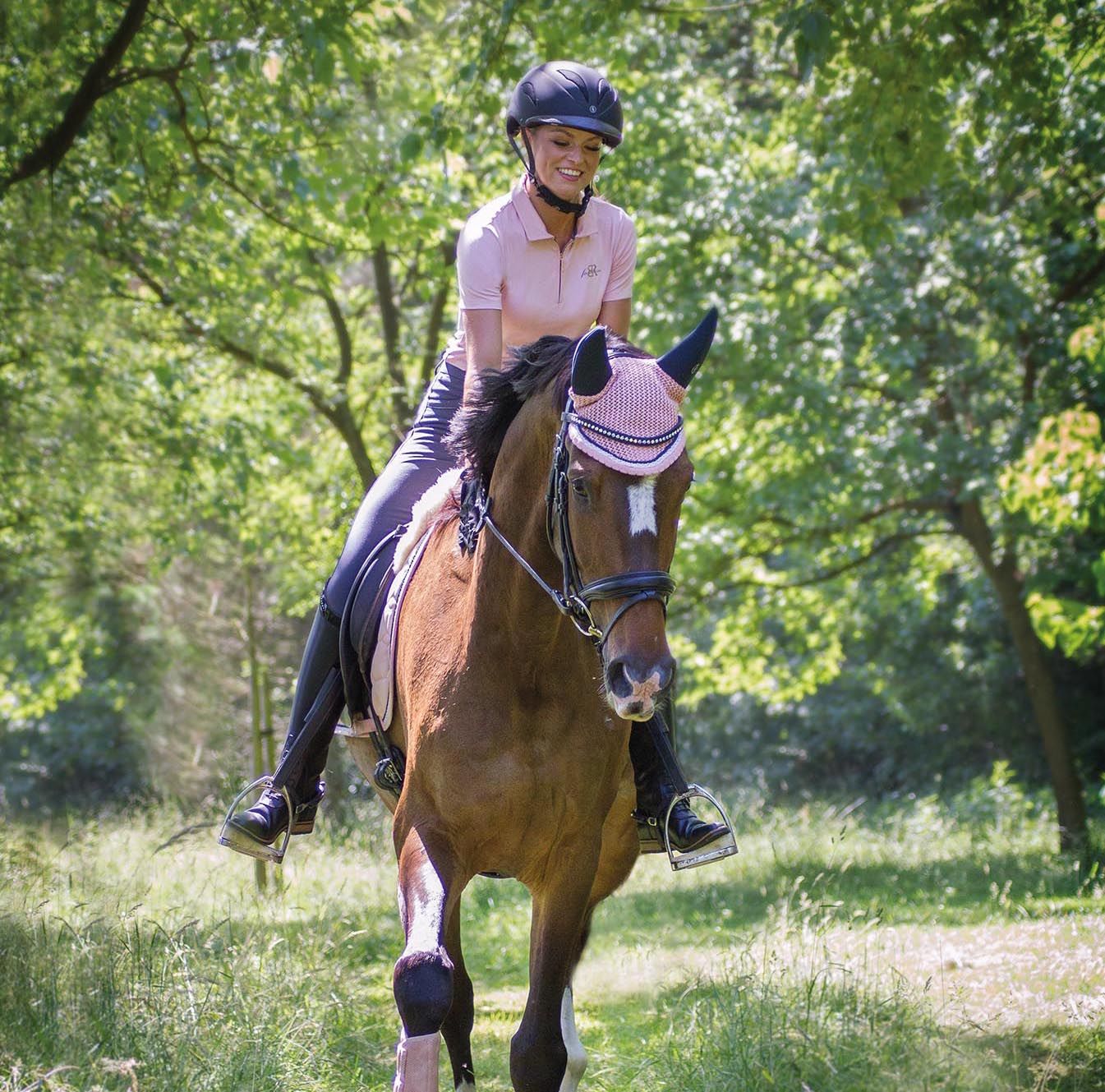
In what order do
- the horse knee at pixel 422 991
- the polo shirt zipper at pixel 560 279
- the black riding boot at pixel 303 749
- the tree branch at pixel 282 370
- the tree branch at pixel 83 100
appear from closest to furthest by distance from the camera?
the horse knee at pixel 422 991
the polo shirt zipper at pixel 560 279
the black riding boot at pixel 303 749
the tree branch at pixel 83 100
the tree branch at pixel 282 370

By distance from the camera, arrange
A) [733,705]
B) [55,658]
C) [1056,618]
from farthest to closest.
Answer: [733,705]
[55,658]
[1056,618]

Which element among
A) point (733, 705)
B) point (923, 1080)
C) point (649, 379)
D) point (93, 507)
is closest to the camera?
point (649, 379)

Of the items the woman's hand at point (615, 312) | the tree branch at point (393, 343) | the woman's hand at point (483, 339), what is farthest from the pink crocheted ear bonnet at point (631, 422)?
the tree branch at point (393, 343)

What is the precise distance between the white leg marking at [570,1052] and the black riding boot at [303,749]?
1.29m

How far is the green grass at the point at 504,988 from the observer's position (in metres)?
4.95

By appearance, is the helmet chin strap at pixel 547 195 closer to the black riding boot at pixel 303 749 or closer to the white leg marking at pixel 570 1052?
the black riding boot at pixel 303 749

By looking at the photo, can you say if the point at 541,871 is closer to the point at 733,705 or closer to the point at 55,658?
the point at 55,658

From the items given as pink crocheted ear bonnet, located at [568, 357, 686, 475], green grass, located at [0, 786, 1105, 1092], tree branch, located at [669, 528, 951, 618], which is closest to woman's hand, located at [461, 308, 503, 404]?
pink crocheted ear bonnet, located at [568, 357, 686, 475]

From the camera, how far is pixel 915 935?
8.95 metres

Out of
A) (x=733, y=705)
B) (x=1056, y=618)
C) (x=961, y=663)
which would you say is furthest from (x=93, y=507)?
(x=733, y=705)

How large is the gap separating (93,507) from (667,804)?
42.7 feet

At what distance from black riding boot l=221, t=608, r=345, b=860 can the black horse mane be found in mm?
1366

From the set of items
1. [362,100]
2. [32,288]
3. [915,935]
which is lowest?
[915,935]

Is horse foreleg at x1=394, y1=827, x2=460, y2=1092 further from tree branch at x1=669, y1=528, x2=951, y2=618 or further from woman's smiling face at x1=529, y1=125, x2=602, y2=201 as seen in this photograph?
tree branch at x1=669, y1=528, x2=951, y2=618
